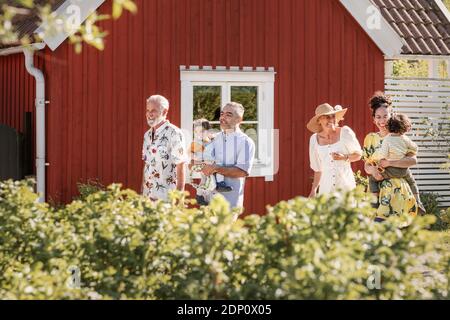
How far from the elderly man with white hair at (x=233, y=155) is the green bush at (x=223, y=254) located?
2846 millimetres

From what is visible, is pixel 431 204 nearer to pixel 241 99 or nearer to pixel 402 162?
pixel 241 99

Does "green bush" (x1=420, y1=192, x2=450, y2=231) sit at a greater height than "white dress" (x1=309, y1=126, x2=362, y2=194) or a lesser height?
lesser

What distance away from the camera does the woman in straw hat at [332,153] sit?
9430 mm

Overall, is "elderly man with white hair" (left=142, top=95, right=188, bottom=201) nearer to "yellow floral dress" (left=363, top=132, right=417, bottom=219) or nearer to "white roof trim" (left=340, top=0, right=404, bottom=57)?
"yellow floral dress" (left=363, top=132, right=417, bottom=219)

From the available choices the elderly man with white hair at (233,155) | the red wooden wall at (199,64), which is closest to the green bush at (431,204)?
the red wooden wall at (199,64)

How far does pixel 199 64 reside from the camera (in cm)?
1320

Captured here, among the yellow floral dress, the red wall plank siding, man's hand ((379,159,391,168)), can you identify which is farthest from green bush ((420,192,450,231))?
the red wall plank siding

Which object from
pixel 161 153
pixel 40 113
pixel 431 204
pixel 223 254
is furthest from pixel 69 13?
pixel 223 254

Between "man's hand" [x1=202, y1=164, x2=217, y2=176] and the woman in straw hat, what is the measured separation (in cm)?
111

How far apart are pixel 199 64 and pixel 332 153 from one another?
418 cm

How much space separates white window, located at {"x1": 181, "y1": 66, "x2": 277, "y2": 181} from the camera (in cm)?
1315

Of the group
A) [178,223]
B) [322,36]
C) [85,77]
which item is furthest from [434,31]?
[178,223]

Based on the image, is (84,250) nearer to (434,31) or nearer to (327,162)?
(327,162)

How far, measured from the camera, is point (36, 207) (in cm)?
615
